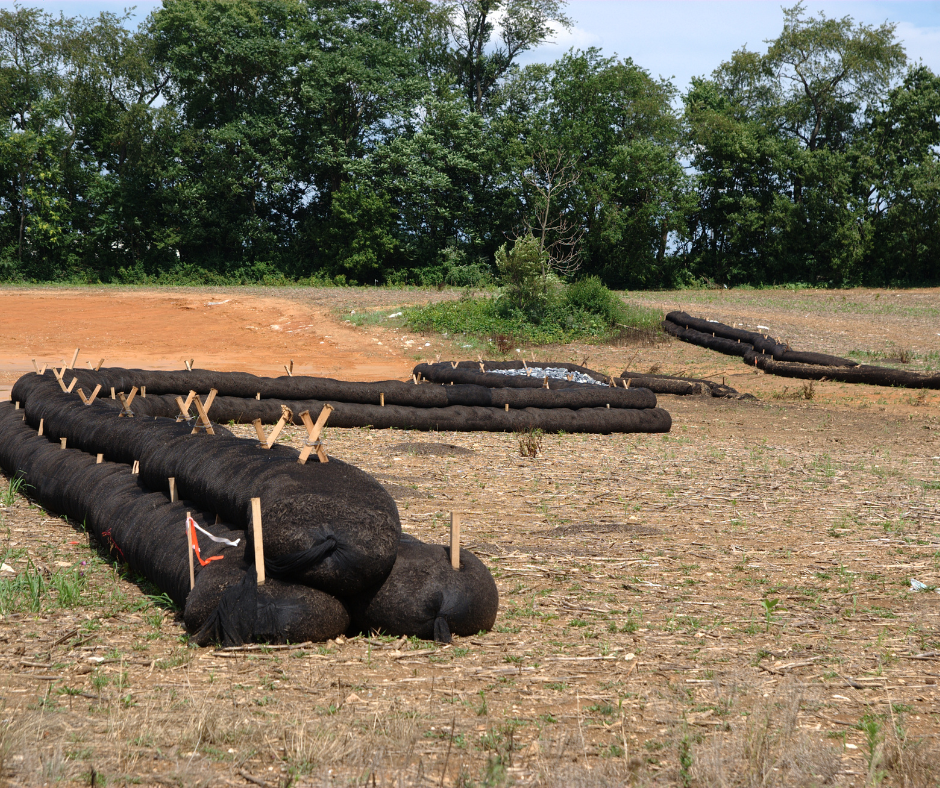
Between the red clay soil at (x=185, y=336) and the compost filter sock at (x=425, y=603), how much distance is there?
14.6 meters

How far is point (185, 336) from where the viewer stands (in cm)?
2450

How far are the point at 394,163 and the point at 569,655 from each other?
3539 cm

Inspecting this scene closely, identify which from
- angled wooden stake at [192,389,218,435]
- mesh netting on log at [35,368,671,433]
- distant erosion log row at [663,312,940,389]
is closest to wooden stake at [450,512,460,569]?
angled wooden stake at [192,389,218,435]

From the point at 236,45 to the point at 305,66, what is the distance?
2.96 m

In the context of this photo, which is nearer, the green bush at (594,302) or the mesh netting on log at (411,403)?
the mesh netting on log at (411,403)

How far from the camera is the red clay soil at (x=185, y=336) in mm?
20938

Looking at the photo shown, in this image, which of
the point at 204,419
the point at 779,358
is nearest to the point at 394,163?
the point at 779,358

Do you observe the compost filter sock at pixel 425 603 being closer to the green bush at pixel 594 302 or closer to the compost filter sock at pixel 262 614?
the compost filter sock at pixel 262 614

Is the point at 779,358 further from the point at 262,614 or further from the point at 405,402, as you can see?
the point at 262,614

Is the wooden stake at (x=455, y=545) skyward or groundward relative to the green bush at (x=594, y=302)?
groundward

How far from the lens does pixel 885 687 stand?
4688 mm

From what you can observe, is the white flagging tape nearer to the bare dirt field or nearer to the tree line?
the bare dirt field

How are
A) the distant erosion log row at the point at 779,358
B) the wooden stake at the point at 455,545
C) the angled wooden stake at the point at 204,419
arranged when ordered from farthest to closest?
the distant erosion log row at the point at 779,358 < the angled wooden stake at the point at 204,419 < the wooden stake at the point at 455,545

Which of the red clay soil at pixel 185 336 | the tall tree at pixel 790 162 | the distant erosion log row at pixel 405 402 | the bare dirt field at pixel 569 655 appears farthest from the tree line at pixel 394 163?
the bare dirt field at pixel 569 655
